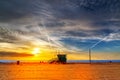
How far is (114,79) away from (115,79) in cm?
22

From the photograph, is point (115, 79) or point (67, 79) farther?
point (67, 79)

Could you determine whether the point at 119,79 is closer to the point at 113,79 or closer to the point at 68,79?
the point at 113,79

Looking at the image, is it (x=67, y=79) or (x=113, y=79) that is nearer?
(x=113, y=79)

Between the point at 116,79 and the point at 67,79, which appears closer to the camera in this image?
the point at 116,79

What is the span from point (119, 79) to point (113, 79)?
1.06m

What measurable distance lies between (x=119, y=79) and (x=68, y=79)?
9477mm

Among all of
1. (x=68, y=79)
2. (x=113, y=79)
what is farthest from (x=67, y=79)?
(x=113, y=79)

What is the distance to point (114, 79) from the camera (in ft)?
181

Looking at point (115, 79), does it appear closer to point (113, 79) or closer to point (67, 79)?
point (113, 79)

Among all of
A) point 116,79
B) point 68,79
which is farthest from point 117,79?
point 68,79

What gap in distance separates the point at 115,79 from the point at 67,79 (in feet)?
29.8

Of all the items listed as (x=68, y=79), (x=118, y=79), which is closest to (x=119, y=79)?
(x=118, y=79)

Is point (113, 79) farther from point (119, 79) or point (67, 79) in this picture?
point (67, 79)

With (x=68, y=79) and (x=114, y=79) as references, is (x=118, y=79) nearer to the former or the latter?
(x=114, y=79)
